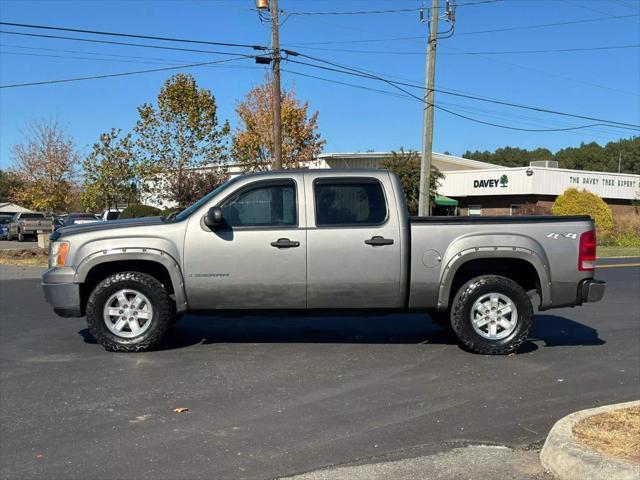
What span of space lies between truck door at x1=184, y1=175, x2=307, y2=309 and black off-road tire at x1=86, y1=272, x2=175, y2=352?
1.10ft

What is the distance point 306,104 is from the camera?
35.8 metres

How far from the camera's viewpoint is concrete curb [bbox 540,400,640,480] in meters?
3.46

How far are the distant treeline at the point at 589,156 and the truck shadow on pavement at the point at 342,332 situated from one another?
91.4m

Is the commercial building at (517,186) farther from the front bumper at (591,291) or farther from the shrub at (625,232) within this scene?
the front bumper at (591,291)

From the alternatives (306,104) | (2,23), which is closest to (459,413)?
(2,23)

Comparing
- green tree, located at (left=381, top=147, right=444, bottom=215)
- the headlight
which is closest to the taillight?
the headlight

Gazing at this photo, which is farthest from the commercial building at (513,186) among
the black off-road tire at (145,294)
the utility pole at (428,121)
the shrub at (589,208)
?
the black off-road tire at (145,294)

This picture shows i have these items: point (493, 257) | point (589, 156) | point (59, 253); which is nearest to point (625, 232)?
point (493, 257)

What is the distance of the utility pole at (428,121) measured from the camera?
66.1 ft

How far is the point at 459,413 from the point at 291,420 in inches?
53.6

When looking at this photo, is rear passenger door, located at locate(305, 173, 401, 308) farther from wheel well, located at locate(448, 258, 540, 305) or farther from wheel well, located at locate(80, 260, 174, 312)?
wheel well, located at locate(80, 260, 174, 312)

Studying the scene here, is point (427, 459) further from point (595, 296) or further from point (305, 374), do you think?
point (595, 296)

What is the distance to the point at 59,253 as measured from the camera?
6578 millimetres

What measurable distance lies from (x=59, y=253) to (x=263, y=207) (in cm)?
223
